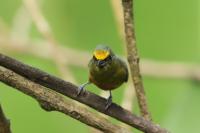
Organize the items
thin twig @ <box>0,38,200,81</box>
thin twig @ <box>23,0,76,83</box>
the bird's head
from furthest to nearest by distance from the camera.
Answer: thin twig @ <box>0,38,200,81</box>, thin twig @ <box>23,0,76,83</box>, the bird's head

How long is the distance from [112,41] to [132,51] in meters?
1.33

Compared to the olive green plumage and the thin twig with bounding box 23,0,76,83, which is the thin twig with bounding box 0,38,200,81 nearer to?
the thin twig with bounding box 23,0,76,83

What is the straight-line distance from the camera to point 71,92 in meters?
1.18

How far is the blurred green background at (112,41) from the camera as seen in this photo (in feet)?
8.11

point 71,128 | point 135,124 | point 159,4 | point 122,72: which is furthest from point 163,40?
point 135,124

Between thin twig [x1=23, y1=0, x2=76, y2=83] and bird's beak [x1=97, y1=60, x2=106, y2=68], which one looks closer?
bird's beak [x1=97, y1=60, x2=106, y2=68]

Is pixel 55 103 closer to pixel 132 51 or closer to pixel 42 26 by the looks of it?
pixel 132 51

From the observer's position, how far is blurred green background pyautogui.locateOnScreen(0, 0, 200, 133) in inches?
97.3

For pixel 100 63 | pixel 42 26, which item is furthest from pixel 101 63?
pixel 42 26

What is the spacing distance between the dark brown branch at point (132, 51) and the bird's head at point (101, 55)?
47 mm

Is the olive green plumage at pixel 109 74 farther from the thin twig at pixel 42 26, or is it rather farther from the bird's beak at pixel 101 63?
the thin twig at pixel 42 26

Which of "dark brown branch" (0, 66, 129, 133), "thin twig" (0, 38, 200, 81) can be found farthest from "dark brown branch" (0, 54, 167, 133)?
"thin twig" (0, 38, 200, 81)

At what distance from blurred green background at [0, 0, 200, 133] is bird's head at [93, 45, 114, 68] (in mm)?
1068

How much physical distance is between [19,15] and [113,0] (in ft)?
2.70
